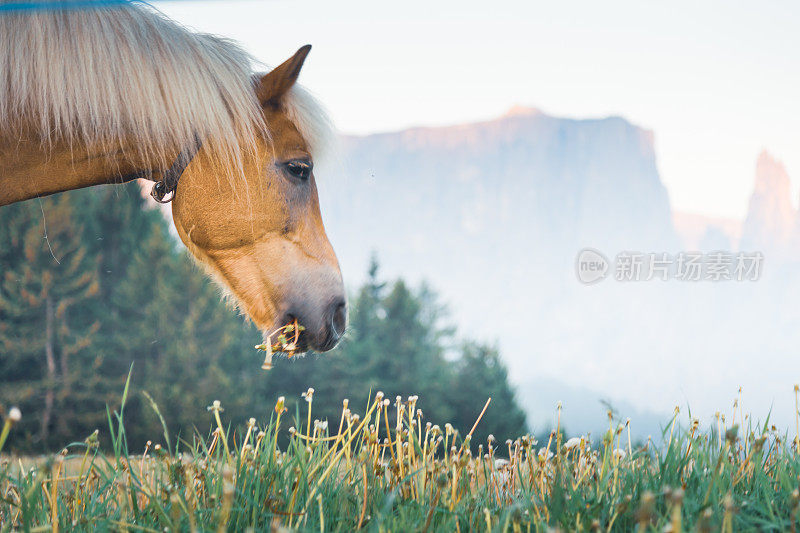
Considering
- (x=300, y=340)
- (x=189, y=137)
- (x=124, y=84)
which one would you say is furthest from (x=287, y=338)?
(x=124, y=84)

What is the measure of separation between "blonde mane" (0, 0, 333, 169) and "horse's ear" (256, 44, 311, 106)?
65mm

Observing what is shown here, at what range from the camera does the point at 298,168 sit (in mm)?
3166

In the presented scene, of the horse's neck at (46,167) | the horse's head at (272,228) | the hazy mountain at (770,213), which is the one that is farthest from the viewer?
the hazy mountain at (770,213)

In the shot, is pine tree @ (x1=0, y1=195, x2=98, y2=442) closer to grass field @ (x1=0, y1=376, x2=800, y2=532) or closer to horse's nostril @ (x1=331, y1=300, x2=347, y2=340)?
horse's nostril @ (x1=331, y1=300, x2=347, y2=340)

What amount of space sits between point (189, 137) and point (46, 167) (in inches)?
27.1

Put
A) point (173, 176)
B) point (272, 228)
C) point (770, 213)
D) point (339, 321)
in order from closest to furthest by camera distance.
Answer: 1. point (173, 176)
2. point (272, 228)
3. point (339, 321)
4. point (770, 213)

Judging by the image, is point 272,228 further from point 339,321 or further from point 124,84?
point 124,84

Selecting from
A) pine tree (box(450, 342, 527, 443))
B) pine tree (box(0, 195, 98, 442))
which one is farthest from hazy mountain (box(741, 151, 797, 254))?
pine tree (box(0, 195, 98, 442))

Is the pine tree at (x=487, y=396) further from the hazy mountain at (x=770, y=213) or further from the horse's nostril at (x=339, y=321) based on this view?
the hazy mountain at (x=770, y=213)

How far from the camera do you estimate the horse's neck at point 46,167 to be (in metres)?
2.80

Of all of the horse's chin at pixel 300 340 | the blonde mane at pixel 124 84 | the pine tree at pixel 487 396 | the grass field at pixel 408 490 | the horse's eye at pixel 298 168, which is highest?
the blonde mane at pixel 124 84

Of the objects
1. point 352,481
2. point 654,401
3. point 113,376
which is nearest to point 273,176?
point 352,481

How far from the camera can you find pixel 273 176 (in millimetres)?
3080

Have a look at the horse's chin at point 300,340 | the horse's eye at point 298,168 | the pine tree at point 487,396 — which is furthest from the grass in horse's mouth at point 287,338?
the pine tree at point 487,396
